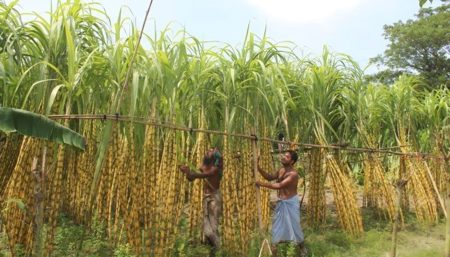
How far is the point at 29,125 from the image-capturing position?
250 cm

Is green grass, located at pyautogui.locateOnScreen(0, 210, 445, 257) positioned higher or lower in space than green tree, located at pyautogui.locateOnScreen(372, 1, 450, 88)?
lower

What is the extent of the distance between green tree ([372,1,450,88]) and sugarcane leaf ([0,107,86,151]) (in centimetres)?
1915

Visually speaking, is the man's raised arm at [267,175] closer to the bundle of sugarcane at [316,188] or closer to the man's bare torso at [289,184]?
the man's bare torso at [289,184]

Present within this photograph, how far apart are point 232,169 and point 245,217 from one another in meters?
0.50

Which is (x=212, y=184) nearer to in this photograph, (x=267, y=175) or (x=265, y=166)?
(x=267, y=175)

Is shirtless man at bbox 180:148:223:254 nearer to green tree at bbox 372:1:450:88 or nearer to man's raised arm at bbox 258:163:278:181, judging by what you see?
man's raised arm at bbox 258:163:278:181

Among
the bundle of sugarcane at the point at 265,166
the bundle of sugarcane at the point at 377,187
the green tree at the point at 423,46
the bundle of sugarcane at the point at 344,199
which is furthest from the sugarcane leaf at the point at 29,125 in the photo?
the green tree at the point at 423,46

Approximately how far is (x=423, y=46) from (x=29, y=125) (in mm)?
20797

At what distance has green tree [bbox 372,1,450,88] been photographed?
19.8 meters

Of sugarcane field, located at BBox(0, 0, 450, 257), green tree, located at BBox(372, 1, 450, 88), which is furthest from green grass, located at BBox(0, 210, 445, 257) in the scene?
green tree, located at BBox(372, 1, 450, 88)

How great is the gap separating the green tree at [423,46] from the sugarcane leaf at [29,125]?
754 inches

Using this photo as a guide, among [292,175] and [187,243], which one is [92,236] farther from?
[292,175]

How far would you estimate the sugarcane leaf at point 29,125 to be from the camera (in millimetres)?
2438

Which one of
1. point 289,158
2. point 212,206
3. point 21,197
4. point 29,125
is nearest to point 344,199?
point 289,158
